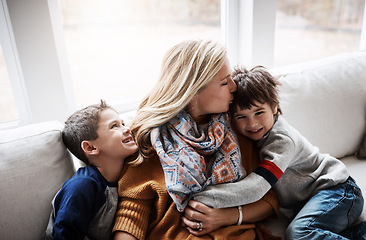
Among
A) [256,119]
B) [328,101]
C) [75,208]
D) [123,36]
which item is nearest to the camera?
[75,208]

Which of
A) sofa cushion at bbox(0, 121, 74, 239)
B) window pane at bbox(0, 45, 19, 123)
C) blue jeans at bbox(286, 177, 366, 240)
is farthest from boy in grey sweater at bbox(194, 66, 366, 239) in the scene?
window pane at bbox(0, 45, 19, 123)

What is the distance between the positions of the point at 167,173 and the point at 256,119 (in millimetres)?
405

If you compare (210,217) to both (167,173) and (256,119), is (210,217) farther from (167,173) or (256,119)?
(256,119)

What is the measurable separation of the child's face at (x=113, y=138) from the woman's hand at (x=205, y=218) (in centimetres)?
31

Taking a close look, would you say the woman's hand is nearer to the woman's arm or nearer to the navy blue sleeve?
the woman's arm

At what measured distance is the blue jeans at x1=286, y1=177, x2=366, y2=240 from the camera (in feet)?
3.59

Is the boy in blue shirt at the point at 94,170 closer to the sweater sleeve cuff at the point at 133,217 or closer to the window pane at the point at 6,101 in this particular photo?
the sweater sleeve cuff at the point at 133,217

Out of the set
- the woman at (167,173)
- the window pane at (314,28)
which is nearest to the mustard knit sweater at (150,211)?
the woman at (167,173)

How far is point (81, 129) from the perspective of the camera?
112 cm

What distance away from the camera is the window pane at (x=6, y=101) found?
1545 mm

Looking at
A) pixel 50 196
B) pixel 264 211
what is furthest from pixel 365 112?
pixel 50 196

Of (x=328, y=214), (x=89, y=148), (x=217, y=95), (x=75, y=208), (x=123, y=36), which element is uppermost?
(x=123, y=36)

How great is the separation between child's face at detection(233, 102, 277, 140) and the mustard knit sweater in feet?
1.15

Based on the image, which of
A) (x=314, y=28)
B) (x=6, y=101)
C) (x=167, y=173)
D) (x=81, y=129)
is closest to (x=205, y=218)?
(x=167, y=173)
